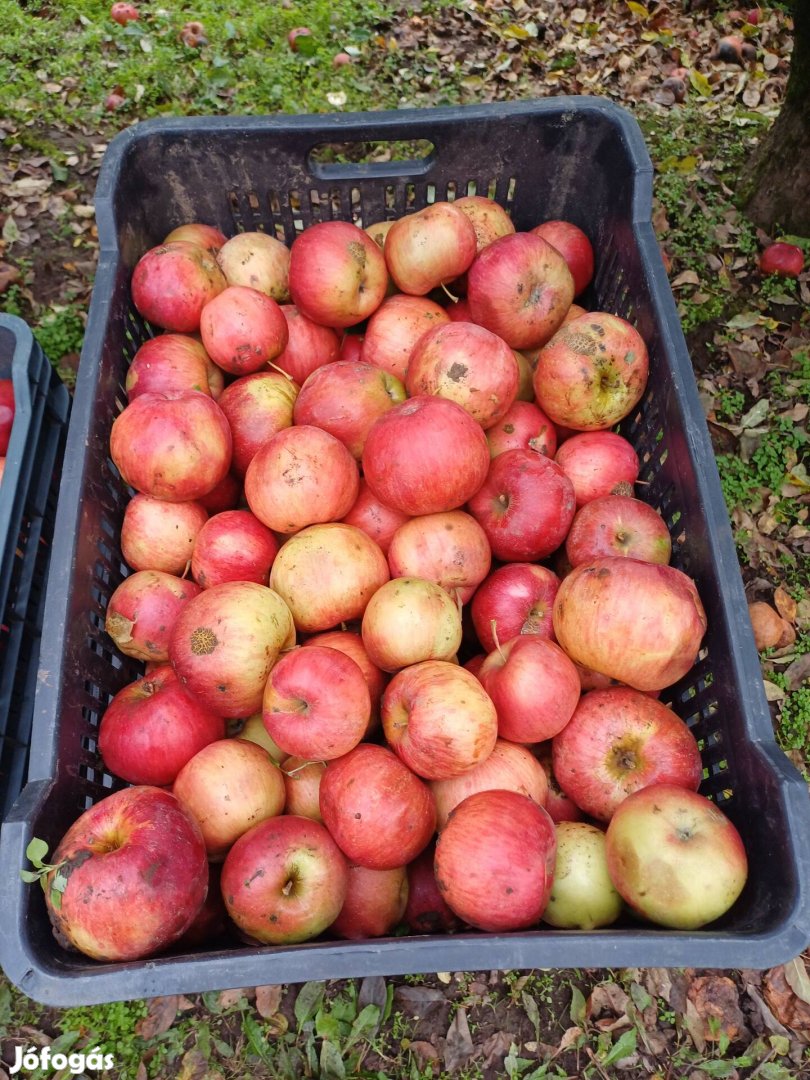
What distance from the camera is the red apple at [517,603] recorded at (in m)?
2.19

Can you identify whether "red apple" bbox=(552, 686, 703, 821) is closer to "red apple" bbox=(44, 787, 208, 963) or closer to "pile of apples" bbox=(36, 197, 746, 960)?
"pile of apples" bbox=(36, 197, 746, 960)

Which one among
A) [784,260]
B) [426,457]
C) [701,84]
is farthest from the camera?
[701,84]

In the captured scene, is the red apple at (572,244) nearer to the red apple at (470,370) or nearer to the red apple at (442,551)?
the red apple at (470,370)

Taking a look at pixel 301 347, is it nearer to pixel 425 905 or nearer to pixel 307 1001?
pixel 425 905

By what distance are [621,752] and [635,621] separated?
34 cm

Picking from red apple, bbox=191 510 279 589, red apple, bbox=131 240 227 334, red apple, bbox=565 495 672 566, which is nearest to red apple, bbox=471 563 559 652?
red apple, bbox=565 495 672 566

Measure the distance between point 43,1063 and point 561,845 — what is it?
1.73 meters

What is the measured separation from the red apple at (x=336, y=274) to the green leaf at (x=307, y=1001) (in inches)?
86.3

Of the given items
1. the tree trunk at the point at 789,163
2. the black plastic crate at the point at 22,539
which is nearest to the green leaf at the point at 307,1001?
the black plastic crate at the point at 22,539

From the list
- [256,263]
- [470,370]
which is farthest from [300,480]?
[256,263]

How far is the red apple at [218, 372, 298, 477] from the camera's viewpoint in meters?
2.46

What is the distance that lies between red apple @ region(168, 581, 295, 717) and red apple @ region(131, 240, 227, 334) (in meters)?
1.05

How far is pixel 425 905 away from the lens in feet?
6.55

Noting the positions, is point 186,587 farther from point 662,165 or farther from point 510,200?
point 662,165
